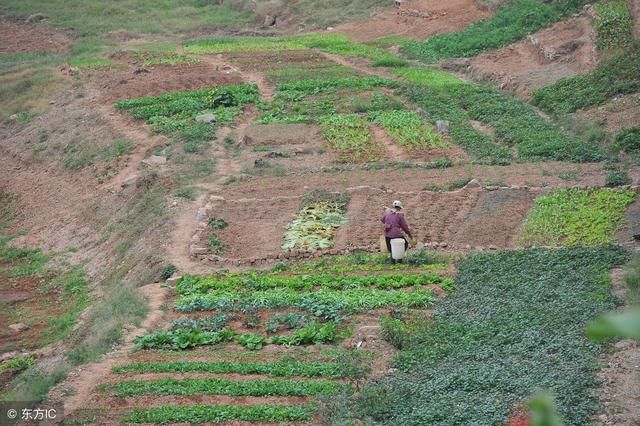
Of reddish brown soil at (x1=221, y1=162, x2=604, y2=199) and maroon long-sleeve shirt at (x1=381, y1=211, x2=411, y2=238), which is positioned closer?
maroon long-sleeve shirt at (x1=381, y1=211, x2=411, y2=238)

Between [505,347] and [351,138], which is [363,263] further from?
[351,138]

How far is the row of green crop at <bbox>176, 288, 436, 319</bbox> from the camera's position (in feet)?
52.9

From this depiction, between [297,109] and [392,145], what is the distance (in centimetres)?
549

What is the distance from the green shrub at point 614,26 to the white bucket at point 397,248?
16.3m

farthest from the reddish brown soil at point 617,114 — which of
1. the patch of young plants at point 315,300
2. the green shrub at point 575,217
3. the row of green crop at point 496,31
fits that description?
the patch of young plants at point 315,300

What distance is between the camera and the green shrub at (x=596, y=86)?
28.4m

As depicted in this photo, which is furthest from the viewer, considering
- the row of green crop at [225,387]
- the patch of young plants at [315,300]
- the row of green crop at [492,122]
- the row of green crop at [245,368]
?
the row of green crop at [492,122]

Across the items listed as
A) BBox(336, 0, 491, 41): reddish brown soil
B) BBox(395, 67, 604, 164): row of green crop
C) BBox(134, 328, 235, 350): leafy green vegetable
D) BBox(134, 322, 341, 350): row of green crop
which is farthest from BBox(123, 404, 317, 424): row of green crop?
BBox(336, 0, 491, 41): reddish brown soil

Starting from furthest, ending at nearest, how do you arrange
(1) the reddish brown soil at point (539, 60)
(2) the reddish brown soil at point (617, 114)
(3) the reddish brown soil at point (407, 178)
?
1. (1) the reddish brown soil at point (539, 60)
2. (2) the reddish brown soil at point (617, 114)
3. (3) the reddish brown soil at point (407, 178)

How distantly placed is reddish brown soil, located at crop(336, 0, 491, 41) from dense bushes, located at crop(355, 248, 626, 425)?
27.5 m

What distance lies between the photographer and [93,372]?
566 inches

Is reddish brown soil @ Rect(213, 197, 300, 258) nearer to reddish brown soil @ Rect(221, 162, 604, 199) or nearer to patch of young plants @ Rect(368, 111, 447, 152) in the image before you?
reddish brown soil @ Rect(221, 162, 604, 199)

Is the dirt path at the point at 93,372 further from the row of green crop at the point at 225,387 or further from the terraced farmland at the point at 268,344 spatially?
the row of green crop at the point at 225,387

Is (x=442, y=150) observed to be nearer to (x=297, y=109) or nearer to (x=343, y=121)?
(x=343, y=121)
